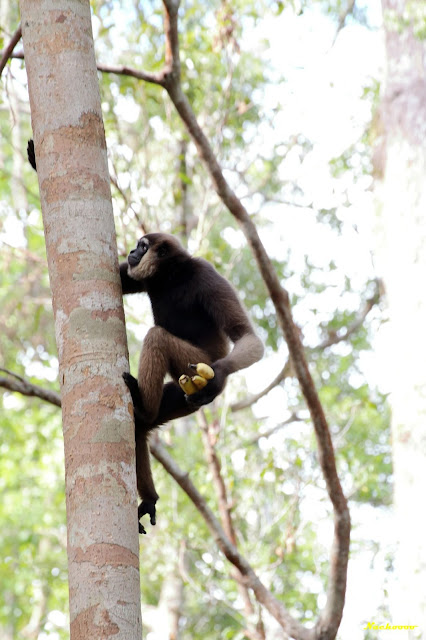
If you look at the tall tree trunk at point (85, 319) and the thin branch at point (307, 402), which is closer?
the tall tree trunk at point (85, 319)

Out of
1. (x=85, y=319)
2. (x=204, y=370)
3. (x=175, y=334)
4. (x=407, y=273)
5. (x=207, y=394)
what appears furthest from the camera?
(x=407, y=273)

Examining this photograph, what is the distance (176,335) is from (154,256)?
60 centimetres

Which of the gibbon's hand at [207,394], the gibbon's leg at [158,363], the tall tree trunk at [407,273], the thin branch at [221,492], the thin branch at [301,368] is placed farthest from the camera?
the thin branch at [221,492]

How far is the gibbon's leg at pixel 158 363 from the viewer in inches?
169

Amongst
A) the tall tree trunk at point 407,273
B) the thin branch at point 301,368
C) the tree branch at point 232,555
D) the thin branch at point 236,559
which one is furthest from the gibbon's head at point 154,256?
the tall tree trunk at point 407,273

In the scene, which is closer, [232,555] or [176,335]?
[176,335]

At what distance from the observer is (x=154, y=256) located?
5.40m

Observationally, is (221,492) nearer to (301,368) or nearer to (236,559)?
(236,559)

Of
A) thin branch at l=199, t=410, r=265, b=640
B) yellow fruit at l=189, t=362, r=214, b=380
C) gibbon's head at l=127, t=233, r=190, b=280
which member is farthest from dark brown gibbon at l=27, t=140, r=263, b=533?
thin branch at l=199, t=410, r=265, b=640

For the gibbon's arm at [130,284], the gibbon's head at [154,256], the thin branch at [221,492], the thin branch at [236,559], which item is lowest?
the thin branch at [236,559]

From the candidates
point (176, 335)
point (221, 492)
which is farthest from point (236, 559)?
point (176, 335)

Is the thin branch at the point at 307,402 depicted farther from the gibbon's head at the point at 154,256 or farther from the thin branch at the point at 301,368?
the gibbon's head at the point at 154,256

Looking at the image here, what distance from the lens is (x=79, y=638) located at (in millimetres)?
2369

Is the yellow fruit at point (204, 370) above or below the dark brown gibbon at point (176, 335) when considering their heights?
below
